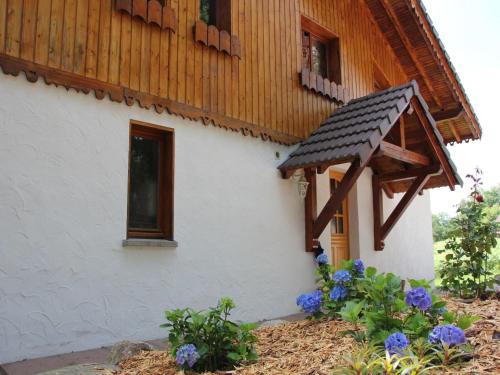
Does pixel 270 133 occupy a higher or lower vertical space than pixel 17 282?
higher

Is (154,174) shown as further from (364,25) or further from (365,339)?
(364,25)

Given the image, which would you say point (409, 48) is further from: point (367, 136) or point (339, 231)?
point (367, 136)

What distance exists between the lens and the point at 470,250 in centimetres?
717

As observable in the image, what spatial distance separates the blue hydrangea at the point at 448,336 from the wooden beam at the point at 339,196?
378 centimetres

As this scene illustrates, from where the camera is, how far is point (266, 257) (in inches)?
289

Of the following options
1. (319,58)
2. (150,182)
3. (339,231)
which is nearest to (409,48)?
(319,58)

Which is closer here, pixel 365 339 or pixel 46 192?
pixel 365 339

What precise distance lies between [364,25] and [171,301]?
789cm

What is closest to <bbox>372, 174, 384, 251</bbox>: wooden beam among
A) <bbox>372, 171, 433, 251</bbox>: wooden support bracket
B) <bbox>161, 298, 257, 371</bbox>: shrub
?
<bbox>372, 171, 433, 251</bbox>: wooden support bracket

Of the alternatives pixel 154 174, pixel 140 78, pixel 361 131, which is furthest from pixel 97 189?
pixel 361 131

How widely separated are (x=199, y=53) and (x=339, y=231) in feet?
15.7

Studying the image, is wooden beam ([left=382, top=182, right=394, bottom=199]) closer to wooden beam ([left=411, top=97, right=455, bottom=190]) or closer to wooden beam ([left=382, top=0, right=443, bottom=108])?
wooden beam ([left=411, top=97, right=455, bottom=190])

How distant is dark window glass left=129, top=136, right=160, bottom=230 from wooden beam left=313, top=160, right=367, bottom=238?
2.88 m

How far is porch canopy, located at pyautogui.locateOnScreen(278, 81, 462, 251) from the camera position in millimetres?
7012
